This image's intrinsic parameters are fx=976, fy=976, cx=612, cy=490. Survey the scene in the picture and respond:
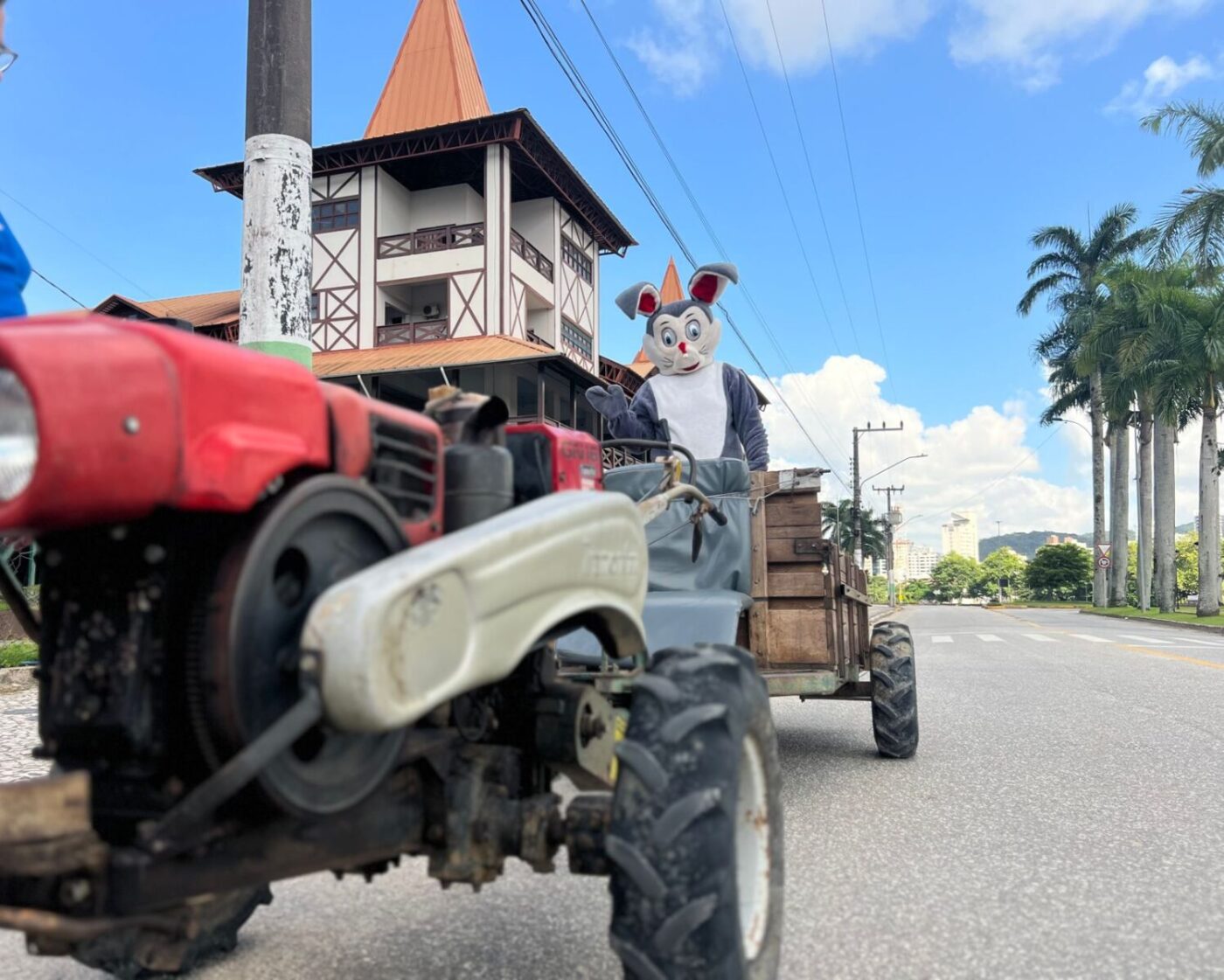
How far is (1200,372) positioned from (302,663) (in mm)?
33876

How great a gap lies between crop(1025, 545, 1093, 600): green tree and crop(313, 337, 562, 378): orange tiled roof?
74.8 metres

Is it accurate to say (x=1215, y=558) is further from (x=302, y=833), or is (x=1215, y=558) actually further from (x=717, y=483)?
(x=302, y=833)

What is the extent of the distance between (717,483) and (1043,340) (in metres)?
47.0

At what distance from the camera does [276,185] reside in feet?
15.1

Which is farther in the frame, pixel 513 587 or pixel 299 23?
pixel 299 23

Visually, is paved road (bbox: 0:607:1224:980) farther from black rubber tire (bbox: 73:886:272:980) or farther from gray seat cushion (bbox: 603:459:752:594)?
gray seat cushion (bbox: 603:459:752:594)

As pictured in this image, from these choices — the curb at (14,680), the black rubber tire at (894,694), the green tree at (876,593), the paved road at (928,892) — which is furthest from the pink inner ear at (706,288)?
the curb at (14,680)

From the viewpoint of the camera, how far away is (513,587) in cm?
179

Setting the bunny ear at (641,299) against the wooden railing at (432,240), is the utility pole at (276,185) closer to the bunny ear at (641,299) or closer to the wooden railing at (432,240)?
the bunny ear at (641,299)

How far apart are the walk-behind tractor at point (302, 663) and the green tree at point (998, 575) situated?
131m

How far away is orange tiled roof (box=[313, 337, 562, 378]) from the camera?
60.8 ft

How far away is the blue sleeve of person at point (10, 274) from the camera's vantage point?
7.74ft

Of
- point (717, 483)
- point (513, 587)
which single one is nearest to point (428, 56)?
point (717, 483)

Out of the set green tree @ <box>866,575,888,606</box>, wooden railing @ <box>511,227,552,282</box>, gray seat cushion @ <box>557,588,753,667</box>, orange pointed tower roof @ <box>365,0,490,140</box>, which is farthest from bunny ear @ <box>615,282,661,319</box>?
orange pointed tower roof @ <box>365,0,490,140</box>
